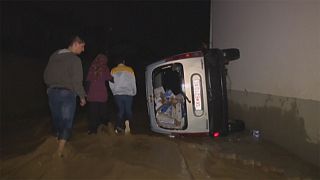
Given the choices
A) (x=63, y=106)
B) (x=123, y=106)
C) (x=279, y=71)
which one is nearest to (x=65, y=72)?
(x=63, y=106)

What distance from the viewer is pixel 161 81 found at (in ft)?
23.2

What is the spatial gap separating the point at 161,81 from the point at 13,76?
8081mm

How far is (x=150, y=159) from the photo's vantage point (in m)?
5.41

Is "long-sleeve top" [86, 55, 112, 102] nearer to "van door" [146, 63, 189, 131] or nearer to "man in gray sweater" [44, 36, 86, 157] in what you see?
"van door" [146, 63, 189, 131]

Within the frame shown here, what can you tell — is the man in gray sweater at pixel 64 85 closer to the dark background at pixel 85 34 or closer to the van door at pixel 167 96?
the van door at pixel 167 96

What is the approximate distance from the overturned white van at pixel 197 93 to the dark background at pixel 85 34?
260 cm

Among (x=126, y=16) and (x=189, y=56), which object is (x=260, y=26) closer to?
(x=189, y=56)

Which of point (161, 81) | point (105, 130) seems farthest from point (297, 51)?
point (105, 130)

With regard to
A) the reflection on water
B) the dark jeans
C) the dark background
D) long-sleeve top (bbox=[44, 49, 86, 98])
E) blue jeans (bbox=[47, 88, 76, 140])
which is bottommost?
the reflection on water

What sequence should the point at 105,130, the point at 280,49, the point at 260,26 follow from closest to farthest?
the point at 280,49, the point at 260,26, the point at 105,130

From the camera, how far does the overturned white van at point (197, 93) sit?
251 inches

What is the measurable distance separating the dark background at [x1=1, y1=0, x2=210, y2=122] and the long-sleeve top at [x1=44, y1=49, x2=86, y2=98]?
3937mm

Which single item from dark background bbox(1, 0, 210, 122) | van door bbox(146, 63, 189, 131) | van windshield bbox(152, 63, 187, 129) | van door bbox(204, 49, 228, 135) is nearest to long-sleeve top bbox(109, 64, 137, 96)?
van door bbox(146, 63, 189, 131)

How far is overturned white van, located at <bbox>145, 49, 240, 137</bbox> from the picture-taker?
6.38 meters
